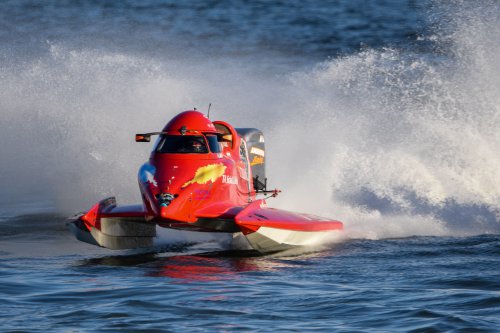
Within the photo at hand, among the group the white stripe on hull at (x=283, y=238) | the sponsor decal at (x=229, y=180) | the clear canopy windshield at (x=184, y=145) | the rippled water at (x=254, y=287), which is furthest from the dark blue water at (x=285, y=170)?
the clear canopy windshield at (x=184, y=145)

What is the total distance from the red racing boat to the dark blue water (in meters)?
0.34

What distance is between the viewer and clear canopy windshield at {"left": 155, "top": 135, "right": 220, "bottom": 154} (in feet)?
44.3

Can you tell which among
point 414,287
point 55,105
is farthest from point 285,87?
point 414,287

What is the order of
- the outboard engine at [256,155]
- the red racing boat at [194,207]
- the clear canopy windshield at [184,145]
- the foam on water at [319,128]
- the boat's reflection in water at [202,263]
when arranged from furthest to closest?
1. the foam on water at [319,128]
2. the outboard engine at [256,155]
3. the clear canopy windshield at [184,145]
4. the red racing boat at [194,207]
5. the boat's reflection in water at [202,263]

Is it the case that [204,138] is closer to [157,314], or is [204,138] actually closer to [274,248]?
[274,248]

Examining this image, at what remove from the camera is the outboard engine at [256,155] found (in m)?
16.0

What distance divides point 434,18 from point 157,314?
108ft

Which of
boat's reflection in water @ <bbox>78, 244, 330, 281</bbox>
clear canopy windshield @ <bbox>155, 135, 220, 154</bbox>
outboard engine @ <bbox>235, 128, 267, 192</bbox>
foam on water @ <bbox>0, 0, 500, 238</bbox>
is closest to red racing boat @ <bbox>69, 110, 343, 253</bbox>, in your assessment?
clear canopy windshield @ <bbox>155, 135, 220, 154</bbox>

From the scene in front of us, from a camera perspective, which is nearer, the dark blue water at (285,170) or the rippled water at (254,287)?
the rippled water at (254,287)

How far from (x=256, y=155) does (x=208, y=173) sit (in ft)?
9.90

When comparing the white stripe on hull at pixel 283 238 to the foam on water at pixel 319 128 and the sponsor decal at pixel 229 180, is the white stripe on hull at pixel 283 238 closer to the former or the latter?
the foam on water at pixel 319 128

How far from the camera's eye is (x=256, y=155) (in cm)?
1623

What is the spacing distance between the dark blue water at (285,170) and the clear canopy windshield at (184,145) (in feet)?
4.63

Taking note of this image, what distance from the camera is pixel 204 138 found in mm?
13680
